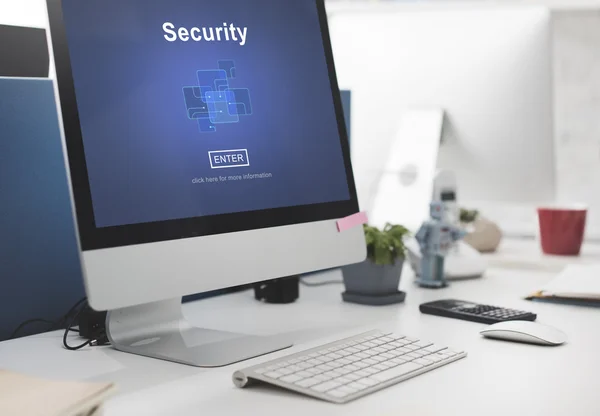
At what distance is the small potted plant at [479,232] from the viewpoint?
200 cm

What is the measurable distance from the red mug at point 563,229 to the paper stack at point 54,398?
1.50m

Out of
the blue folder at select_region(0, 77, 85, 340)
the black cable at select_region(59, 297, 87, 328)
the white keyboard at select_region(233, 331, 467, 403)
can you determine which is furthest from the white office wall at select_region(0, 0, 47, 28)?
the white keyboard at select_region(233, 331, 467, 403)

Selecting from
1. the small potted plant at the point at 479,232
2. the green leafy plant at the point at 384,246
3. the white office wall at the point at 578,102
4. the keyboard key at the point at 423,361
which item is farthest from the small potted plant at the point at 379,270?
the white office wall at the point at 578,102

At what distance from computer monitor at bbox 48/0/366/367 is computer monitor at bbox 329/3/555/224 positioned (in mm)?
526

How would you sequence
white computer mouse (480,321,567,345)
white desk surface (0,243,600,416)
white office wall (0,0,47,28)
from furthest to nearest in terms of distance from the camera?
white office wall (0,0,47,28)
white computer mouse (480,321,567,345)
white desk surface (0,243,600,416)

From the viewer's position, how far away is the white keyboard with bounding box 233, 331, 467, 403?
2.88 feet

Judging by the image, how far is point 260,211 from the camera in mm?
1162

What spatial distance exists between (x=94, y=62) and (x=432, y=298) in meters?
0.80

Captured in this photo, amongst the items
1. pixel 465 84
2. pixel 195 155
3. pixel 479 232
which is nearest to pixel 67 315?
pixel 195 155

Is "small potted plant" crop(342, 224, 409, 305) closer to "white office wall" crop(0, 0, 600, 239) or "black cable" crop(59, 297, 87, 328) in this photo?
"black cable" crop(59, 297, 87, 328)

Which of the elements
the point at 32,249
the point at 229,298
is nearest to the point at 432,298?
the point at 229,298

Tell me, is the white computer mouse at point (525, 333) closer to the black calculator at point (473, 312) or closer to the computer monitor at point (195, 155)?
the black calculator at point (473, 312)

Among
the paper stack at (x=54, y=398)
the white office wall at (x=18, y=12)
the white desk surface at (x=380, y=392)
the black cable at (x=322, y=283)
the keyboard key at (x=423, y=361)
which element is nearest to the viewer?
the paper stack at (x=54, y=398)

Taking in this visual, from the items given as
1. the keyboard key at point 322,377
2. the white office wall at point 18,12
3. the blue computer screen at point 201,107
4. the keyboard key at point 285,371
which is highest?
the white office wall at point 18,12
